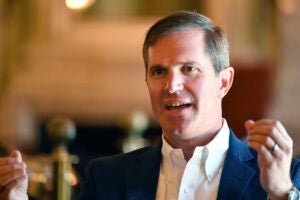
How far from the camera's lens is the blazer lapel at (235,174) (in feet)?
10.1

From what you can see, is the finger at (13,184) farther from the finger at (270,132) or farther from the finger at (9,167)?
the finger at (270,132)

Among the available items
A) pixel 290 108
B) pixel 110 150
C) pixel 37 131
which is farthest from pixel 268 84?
pixel 37 131

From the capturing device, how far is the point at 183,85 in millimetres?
3141

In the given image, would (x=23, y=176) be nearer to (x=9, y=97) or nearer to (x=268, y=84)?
(x=268, y=84)

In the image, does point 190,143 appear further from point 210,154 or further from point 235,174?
point 235,174

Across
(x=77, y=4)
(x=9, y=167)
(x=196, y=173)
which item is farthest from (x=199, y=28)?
(x=77, y=4)

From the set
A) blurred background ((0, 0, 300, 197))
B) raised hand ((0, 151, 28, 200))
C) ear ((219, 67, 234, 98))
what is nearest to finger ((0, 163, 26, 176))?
raised hand ((0, 151, 28, 200))

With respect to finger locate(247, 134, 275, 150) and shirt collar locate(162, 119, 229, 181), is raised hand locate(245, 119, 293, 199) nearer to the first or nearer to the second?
finger locate(247, 134, 275, 150)

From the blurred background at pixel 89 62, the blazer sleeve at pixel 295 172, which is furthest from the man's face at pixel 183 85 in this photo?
the blurred background at pixel 89 62

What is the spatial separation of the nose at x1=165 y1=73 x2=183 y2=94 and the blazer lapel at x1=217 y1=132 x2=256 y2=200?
29 centimetres

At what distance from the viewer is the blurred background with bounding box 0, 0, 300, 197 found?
9.72 meters

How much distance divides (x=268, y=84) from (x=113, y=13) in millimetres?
2182

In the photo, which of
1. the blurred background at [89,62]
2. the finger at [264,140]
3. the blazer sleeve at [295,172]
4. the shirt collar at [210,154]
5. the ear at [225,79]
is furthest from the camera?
the blurred background at [89,62]

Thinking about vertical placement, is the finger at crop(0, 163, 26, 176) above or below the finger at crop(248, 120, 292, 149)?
below
